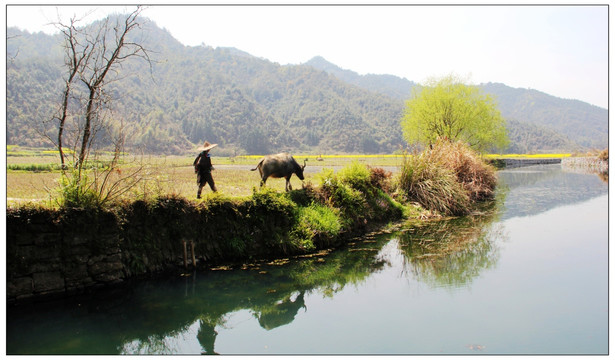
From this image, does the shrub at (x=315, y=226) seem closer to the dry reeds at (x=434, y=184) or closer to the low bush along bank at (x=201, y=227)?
the low bush along bank at (x=201, y=227)

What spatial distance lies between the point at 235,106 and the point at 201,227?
316 ft

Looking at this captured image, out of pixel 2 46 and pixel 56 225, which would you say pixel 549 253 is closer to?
pixel 56 225

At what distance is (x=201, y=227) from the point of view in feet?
31.9

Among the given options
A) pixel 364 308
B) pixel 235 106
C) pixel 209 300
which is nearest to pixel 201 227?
pixel 209 300

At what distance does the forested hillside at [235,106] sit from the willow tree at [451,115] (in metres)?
37.5

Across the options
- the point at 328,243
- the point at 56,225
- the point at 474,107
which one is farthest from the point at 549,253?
the point at 474,107

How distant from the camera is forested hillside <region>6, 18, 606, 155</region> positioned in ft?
224

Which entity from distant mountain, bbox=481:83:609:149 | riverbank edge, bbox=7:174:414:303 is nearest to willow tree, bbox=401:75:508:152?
riverbank edge, bbox=7:174:414:303

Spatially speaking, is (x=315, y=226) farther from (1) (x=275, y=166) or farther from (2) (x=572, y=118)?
(2) (x=572, y=118)

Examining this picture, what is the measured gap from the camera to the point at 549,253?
429 inches

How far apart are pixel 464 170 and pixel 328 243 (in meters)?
10.9

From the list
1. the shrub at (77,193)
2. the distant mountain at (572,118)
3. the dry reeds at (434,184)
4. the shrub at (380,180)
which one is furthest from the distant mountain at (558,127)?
the shrub at (77,193)

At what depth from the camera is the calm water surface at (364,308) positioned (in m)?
6.32

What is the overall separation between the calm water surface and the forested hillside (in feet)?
163
